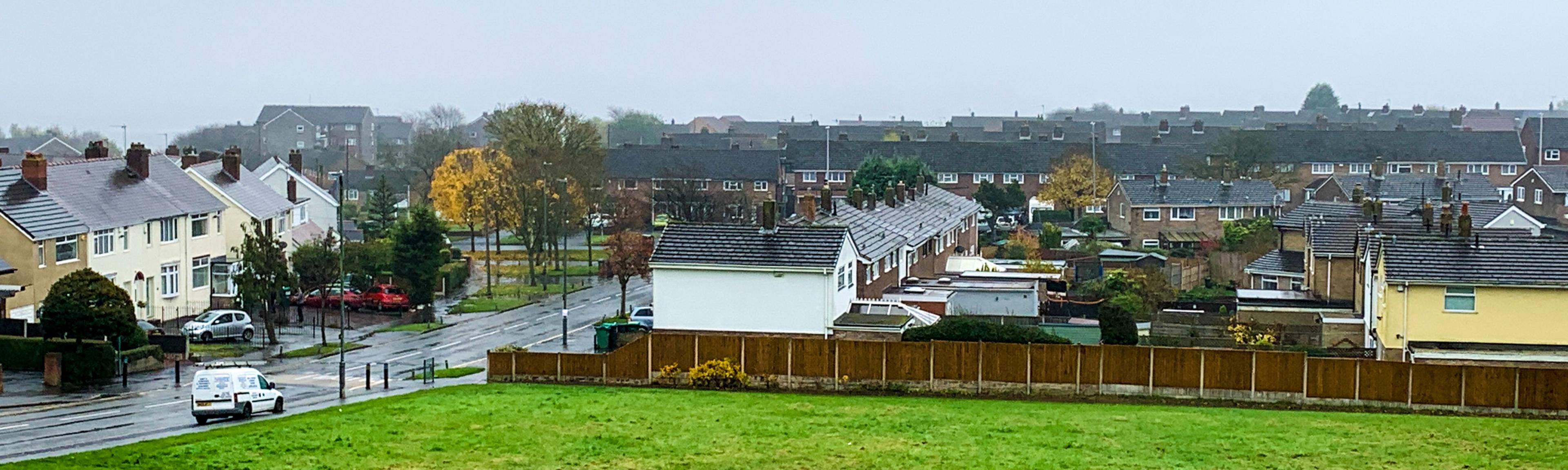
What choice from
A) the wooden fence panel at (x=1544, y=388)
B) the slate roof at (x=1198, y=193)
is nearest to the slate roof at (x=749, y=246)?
the wooden fence panel at (x=1544, y=388)

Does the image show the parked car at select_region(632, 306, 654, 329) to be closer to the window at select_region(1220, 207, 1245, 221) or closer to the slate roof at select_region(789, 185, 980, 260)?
the slate roof at select_region(789, 185, 980, 260)

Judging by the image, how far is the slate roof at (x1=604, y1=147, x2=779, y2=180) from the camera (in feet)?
419

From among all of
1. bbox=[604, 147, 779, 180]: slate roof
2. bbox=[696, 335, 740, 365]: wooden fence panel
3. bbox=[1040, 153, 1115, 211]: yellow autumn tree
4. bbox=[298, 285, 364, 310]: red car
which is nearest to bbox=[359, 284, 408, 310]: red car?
bbox=[298, 285, 364, 310]: red car

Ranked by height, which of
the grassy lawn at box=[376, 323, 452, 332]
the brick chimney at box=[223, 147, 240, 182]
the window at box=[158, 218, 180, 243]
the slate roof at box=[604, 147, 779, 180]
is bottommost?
the grassy lawn at box=[376, 323, 452, 332]

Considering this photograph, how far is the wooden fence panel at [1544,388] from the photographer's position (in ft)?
122

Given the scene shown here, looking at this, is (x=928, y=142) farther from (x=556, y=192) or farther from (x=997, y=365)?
(x=997, y=365)

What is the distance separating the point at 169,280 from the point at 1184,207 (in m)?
60.2

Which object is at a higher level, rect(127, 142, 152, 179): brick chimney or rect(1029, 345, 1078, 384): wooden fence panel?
rect(127, 142, 152, 179): brick chimney

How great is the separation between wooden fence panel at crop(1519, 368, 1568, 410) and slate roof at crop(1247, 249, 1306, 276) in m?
29.0

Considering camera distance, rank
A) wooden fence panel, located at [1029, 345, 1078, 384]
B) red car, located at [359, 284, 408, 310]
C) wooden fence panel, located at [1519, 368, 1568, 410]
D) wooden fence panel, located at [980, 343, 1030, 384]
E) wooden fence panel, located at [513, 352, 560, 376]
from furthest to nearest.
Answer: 1. red car, located at [359, 284, 408, 310]
2. wooden fence panel, located at [513, 352, 560, 376]
3. wooden fence panel, located at [980, 343, 1030, 384]
4. wooden fence panel, located at [1029, 345, 1078, 384]
5. wooden fence panel, located at [1519, 368, 1568, 410]

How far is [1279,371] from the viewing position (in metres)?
39.2

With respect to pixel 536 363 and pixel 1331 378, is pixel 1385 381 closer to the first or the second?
pixel 1331 378

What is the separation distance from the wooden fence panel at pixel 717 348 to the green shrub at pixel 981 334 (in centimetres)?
438

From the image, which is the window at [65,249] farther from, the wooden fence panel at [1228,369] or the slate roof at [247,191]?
the wooden fence panel at [1228,369]
